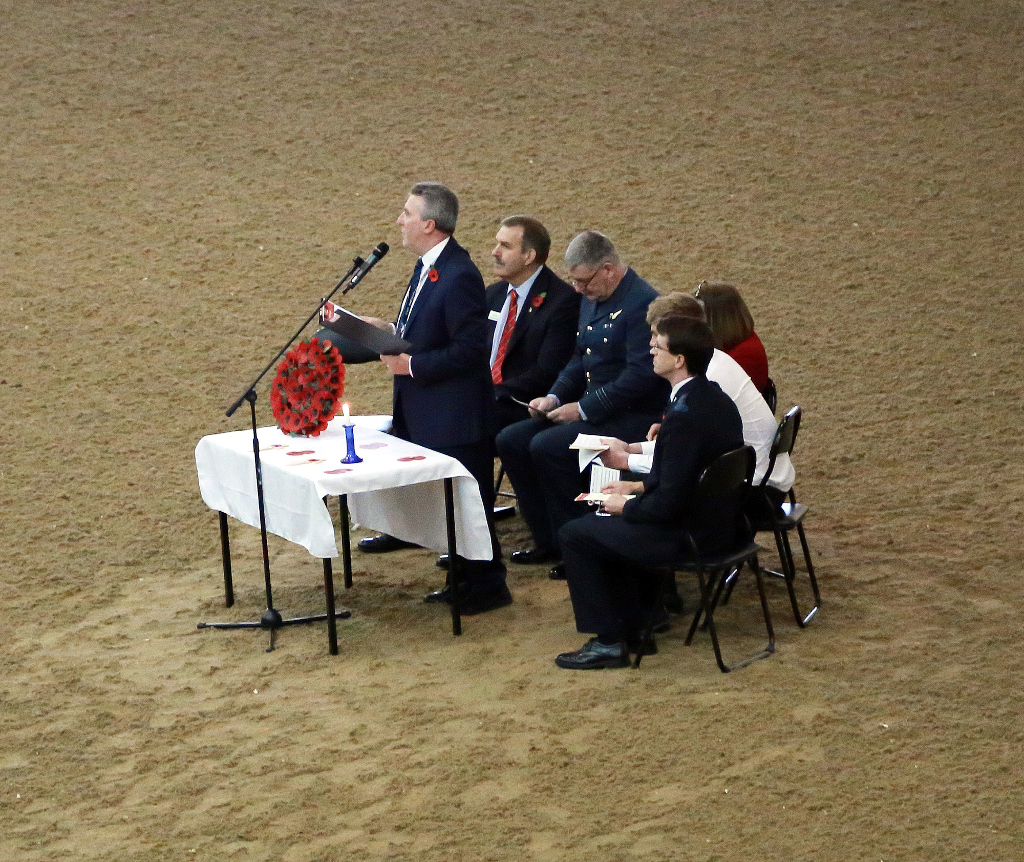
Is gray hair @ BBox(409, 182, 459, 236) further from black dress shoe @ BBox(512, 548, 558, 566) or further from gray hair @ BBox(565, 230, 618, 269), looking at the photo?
black dress shoe @ BBox(512, 548, 558, 566)

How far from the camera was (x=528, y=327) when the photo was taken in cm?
669

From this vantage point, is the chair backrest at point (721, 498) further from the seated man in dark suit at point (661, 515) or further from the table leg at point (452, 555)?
the table leg at point (452, 555)

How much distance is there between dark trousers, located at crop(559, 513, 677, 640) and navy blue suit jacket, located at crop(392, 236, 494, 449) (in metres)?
0.87

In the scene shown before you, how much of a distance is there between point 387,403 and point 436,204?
11.5 feet

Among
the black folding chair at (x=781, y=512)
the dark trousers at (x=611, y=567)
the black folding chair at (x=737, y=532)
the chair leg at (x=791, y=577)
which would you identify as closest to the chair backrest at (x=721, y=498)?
the black folding chair at (x=737, y=532)

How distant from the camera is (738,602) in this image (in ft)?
19.4

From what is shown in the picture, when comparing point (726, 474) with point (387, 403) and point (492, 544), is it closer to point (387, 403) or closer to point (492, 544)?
point (492, 544)

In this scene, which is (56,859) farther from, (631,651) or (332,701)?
(631,651)

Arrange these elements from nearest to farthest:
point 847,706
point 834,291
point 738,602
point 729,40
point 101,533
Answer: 1. point 847,706
2. point 738,602
3. point 101,533
4. point 834,291
5. point 729,40

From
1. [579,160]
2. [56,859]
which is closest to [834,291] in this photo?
[579,160]

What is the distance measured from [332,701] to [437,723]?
17.9 inches

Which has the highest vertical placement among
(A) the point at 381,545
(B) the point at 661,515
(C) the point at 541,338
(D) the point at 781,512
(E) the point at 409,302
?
(E) the point at 409,302

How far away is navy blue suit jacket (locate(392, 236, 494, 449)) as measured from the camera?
5703 mm

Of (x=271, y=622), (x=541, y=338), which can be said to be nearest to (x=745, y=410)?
(x=541, y=338)
